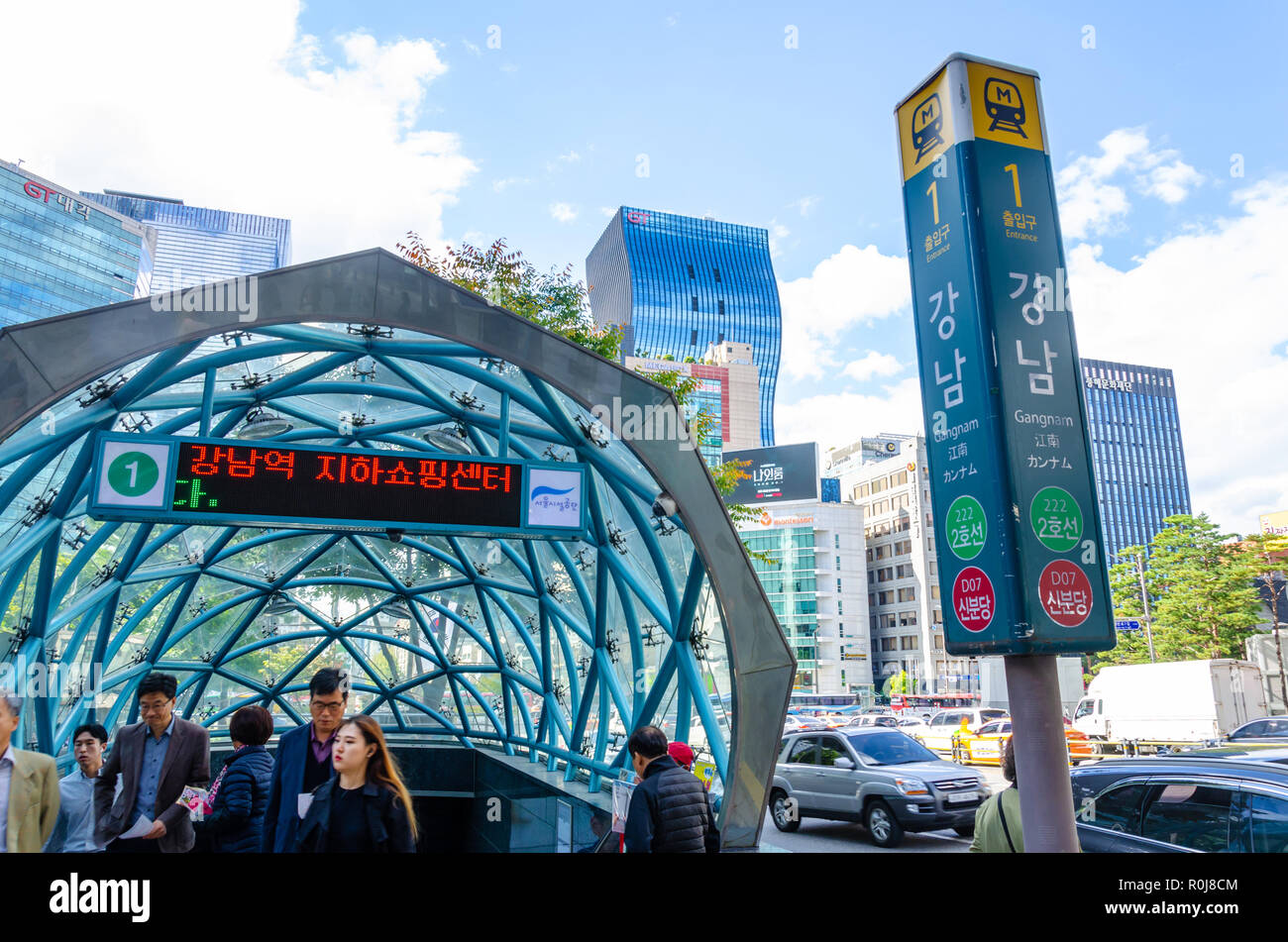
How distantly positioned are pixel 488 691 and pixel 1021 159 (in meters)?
21.2

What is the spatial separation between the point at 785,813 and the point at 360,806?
43.7ft

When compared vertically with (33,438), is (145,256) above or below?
above

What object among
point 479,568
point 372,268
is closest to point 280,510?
point 372,268

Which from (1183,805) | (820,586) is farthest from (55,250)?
(1183,805)

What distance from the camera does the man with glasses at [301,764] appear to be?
494 centimetres

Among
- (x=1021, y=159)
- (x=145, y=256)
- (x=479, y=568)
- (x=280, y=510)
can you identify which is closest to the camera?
(x=1021, y=159)

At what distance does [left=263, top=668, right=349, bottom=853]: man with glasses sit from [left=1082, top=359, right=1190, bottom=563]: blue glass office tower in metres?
134

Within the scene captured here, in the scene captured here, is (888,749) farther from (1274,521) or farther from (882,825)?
(1274,521)

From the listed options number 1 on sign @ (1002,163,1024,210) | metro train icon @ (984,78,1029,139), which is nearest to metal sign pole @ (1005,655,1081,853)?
number 1 on sign @ (1002,163,1024,210)

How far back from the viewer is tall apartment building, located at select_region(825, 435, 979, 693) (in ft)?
282

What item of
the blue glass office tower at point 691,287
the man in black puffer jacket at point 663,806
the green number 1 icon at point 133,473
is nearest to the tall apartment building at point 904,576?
the blue glass office tower at point 691,287

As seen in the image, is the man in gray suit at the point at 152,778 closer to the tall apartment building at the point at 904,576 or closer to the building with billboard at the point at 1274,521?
the tall apartment building at the point at 904,576

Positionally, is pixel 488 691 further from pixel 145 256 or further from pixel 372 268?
pixel 145 256
